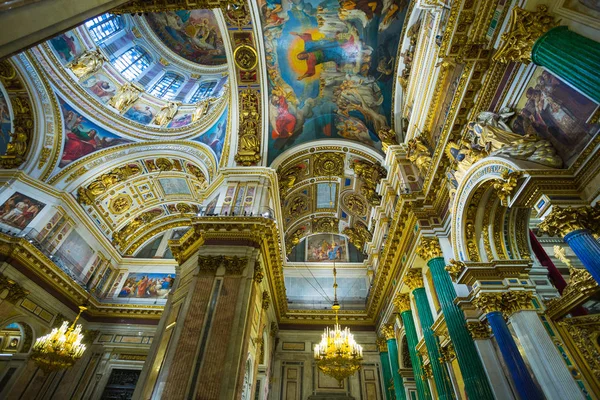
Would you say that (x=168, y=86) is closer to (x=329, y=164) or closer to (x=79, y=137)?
(x=79, y=137)

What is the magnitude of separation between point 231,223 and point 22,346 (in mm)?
9422

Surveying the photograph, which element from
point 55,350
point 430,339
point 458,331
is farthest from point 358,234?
point 55,350

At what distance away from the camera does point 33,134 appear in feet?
37.2

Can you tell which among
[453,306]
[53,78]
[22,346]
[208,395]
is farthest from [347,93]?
[22,346]

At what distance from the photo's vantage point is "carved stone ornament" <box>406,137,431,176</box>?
7.45 metres

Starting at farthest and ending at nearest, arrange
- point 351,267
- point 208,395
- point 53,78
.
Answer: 1. point 351,267
2. point 53,78
3. point 208,395

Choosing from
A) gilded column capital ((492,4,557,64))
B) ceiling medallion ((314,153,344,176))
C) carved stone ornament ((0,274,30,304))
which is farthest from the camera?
ceiling medallion ((314,153,344,176))

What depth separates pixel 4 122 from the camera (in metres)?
11.0

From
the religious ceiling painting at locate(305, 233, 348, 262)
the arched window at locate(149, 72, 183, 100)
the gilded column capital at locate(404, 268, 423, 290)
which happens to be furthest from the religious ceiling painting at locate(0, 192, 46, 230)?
the gilded column capital at locate(404, 268, 423, 290)

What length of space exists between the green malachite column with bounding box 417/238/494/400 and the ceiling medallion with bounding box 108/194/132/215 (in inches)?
524

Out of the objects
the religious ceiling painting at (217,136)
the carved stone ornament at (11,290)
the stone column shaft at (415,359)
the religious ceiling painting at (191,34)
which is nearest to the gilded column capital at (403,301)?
the stone column shaft at (415,359)

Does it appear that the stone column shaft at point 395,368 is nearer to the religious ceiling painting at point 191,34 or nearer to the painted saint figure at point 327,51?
the painted saint figure at point 327,51

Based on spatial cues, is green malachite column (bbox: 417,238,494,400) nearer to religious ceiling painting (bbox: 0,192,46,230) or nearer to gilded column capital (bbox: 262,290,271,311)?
gilded column capital (bbox: 262,290,271,311)

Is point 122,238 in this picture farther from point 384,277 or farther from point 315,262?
point 384,277
